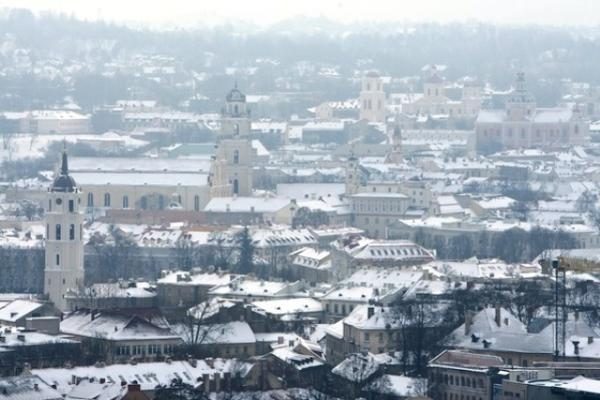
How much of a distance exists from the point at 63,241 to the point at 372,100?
59288mm

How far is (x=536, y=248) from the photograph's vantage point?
64438mm

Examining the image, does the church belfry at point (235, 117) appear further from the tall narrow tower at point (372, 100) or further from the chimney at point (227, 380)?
the chimney at point (227, 380)

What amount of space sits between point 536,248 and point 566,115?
39871mm

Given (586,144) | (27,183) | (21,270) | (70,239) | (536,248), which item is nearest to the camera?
(70,239)

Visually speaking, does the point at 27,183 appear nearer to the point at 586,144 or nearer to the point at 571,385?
the point at 586,144

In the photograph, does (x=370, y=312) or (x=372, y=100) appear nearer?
(x=370, y=312)

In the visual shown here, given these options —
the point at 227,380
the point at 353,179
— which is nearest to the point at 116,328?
the point at 227,380

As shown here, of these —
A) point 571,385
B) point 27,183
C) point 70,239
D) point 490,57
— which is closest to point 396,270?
point 70,239

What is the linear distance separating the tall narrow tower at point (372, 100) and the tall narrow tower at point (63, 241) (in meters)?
57.0

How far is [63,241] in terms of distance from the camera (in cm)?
5497

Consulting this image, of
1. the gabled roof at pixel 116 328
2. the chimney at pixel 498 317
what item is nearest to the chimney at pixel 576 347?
the chimney at pixel 498 317

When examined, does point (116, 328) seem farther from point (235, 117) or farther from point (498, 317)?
point (235, 117)

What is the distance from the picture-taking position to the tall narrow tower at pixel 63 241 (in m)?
54.4

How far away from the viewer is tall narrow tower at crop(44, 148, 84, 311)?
178ft
